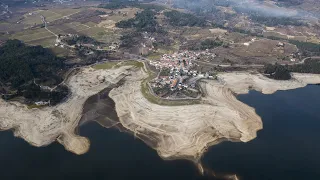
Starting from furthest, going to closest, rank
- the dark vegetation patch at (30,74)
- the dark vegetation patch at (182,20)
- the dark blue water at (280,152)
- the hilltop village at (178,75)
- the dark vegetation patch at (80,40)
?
the dark vegetation patch at (182,20) < the dark vegetation patch at (80,40) < the hilltop village at (178,75) < the dark vegetation patch at (30,74) < the dark blue water at (280,152)

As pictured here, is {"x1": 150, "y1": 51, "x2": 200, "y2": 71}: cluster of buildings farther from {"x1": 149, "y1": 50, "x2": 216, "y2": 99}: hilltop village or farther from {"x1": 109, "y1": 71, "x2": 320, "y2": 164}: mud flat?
{"x1": 109, "y1": 71, "x2": 320, "y2": 164}: mud flat

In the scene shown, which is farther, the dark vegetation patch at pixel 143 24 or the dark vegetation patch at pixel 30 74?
the dark vegetation patch at pixel 143 24

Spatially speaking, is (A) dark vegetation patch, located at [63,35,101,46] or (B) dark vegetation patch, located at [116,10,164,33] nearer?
(A) dark vegetation patch, located at [63,35,101,46]

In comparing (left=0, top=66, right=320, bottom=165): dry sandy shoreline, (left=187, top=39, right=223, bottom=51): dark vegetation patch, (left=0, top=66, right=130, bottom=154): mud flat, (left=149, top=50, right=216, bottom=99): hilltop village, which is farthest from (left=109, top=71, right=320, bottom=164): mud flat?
(left=187, top=39, right=223, bottom=51): dark vegetation patch

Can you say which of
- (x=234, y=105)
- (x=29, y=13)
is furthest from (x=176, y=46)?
(x=29, y=13)

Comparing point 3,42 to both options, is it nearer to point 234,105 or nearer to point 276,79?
point 234,105

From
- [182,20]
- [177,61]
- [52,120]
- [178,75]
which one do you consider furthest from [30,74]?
[182,20]

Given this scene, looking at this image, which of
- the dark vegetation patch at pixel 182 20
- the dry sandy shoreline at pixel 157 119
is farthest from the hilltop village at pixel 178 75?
the dark vegetation patch at pixel 182 20

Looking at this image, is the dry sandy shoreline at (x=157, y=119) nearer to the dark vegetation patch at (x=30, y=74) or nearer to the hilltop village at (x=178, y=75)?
the dark vegetation patch at (x=30, y=74)
